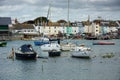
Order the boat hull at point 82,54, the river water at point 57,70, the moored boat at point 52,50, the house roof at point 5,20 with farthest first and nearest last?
the house roof at point 5,20, the moored boat at point 52,50, the boat hull at point 82,54, the river water at point 57,70

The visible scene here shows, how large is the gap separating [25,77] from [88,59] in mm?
24390

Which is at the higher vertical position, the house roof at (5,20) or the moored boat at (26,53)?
the house roof at (5,20)

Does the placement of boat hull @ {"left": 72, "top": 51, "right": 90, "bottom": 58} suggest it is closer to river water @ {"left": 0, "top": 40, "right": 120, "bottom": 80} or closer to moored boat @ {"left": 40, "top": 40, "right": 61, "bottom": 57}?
river water @ {"left": 0, "top": 40, "right": 120, "bottom": 80}

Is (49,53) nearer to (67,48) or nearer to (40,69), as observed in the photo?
(67,48)

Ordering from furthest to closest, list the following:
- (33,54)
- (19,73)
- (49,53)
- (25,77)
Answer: (49,53)
(33,54)
(19,73)
(25,77)

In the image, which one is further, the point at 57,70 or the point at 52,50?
the point at 52,50

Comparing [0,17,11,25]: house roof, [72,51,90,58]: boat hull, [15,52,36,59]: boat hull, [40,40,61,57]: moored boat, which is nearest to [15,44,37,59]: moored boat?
[15,52,36,59]: boat hull

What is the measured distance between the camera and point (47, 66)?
5950cm

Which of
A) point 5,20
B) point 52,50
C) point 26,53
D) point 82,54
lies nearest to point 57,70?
point 26,53

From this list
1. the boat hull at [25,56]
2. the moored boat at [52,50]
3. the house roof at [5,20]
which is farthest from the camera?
the house roof at [5,20]

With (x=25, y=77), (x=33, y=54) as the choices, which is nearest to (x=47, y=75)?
(x=25, y=77)

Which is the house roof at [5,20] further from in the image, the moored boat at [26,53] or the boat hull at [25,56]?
the boat hull at [25,56]

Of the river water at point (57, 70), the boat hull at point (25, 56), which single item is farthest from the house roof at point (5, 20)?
the boat hull at point (25, 56)

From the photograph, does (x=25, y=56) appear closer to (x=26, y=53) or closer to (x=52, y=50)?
(x=26, y=53)
